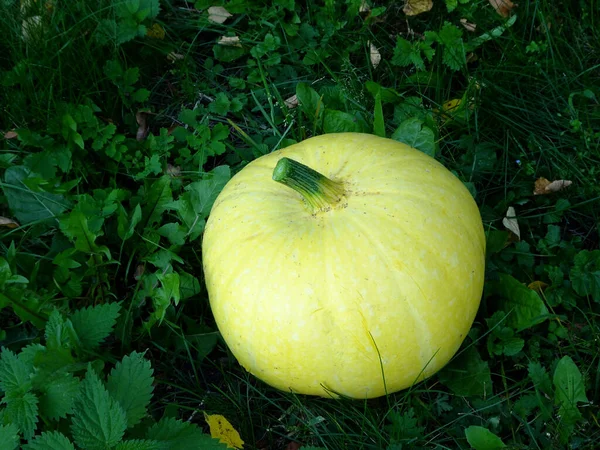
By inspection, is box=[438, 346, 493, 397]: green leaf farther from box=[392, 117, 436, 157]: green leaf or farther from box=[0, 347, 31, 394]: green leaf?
box=[0, 347, 31, 394]: green leaf

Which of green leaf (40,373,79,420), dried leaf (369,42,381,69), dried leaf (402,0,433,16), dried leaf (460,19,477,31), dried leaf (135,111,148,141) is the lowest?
green leaf (40,373,79,420)

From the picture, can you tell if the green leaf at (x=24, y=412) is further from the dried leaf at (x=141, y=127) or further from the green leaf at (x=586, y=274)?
the green leaf at (x=586, y=274)

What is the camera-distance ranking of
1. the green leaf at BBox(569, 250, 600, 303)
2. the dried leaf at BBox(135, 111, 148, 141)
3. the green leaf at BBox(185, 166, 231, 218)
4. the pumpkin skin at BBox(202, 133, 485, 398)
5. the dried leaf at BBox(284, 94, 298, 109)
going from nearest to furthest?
1. the pumpkin skin at BBox(202, 133, 485, 398)
2. the green leaf at BBox(569, 250, 600, 303)
3. the green leaf at BBox(185, 166, 231, 218)
4. the dried leaf at BBox(135, 111, 148, 141)
5. the dried leaf at BBox(284, 94, 298, 109)

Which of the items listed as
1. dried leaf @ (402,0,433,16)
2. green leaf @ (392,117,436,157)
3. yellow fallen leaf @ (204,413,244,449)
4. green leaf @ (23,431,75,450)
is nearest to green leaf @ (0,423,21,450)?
green leaf @ (23,431,75,450)

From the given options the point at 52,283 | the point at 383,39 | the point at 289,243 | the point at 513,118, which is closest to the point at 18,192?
the point at 52,283

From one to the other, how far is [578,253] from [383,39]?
1.51m

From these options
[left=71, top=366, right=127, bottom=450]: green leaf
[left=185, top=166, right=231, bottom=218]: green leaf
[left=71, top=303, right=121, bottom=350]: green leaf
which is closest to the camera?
[left=71, top=366, right=127, bottom=450]: green leaf

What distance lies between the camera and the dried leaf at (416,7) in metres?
3.45

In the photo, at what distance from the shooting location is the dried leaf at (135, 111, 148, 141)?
328cm

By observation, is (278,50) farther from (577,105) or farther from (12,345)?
(12,345)

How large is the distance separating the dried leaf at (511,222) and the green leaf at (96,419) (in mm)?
1732

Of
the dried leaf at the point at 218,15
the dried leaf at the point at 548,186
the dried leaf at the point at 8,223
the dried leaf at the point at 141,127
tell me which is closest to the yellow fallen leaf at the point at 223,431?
the dried leaf at the point at 8,223

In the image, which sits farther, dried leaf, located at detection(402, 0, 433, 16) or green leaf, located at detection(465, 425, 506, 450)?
dried leaf, located at detection(402, 0, 433, 16)

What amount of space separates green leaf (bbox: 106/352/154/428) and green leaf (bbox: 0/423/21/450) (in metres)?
0.30
